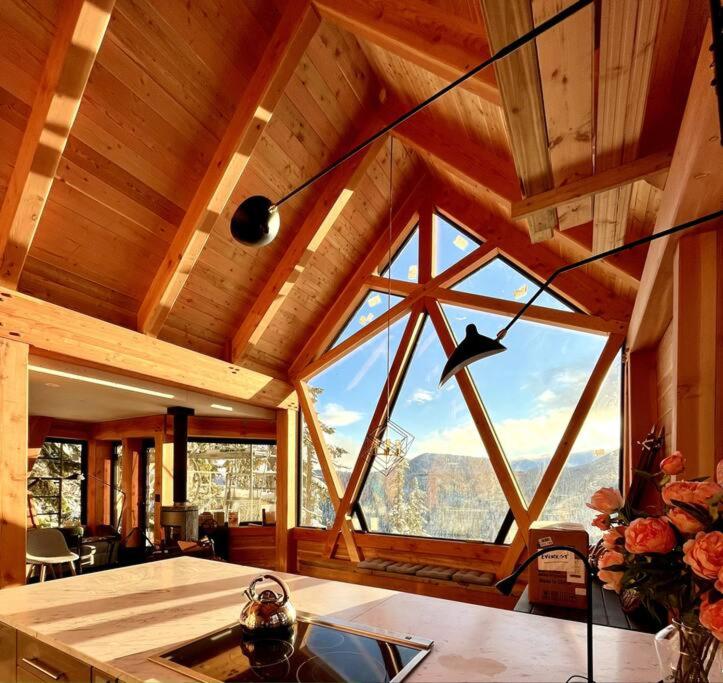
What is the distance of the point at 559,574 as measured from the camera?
281 centimetres

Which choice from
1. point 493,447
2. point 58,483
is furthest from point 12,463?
point 58,483

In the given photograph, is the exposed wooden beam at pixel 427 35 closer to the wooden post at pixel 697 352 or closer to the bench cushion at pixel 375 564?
the wooden post at pixel 697 352

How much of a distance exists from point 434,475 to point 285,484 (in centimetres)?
209

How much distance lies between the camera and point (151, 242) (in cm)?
431

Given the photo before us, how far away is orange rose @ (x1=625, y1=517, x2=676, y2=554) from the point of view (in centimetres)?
105

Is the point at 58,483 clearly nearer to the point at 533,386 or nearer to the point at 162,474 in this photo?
the point at 162,474

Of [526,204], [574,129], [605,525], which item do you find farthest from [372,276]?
[605,525]

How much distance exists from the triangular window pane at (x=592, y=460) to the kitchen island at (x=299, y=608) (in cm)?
326

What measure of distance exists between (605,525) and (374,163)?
472cm

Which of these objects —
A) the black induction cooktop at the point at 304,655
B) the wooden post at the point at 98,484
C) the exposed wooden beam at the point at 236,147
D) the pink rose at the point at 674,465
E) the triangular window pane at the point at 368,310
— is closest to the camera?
the pink rose at the point at 674,465

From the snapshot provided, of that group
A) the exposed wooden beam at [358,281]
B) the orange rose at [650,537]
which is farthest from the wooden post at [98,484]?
the orange rose at [650,537]

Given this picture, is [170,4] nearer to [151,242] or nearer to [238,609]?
[151,242]

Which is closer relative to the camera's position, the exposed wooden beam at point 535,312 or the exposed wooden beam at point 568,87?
the exposed wooden beam at point 568,87

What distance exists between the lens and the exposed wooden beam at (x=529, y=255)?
4.79 m
